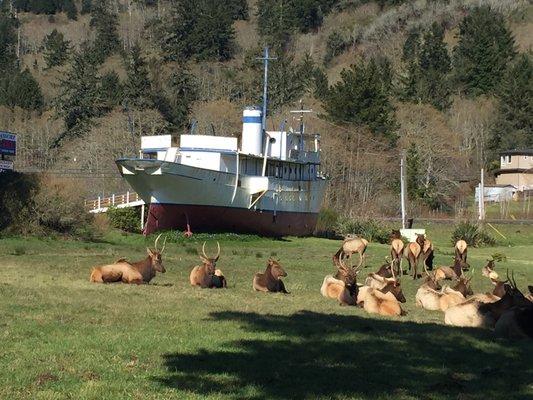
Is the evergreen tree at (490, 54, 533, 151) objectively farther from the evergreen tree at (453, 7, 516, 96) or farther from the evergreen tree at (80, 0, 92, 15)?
the evergreen tree at (80, 0, 92, 15)

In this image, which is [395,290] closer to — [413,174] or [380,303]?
[380,303]

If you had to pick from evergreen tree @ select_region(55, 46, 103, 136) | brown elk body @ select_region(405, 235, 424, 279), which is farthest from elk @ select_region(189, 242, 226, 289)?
evergreen tree @ select_region(55, 46, 103, 136)

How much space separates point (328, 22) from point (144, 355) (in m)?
160

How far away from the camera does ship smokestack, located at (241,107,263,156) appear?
152ft

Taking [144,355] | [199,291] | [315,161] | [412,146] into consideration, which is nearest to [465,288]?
[199,291]

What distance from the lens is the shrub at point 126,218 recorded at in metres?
42.4

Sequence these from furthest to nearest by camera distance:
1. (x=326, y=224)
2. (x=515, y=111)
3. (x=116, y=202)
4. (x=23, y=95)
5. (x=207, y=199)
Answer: (x=23, y=95) → (x=515, y=111) → (x=326, y=224) → (x=116, y=202) → (x=207, y=199)

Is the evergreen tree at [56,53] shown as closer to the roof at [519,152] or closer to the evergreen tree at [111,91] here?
the evergreen tree at [111,91]

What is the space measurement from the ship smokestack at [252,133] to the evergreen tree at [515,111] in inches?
2017

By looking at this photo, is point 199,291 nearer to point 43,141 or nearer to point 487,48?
point 43,141

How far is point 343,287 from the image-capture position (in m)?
17.2

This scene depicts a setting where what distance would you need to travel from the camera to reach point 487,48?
349 feet

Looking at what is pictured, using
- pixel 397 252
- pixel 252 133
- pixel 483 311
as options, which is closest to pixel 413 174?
pixel 252 133

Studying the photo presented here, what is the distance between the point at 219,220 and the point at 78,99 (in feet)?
152
